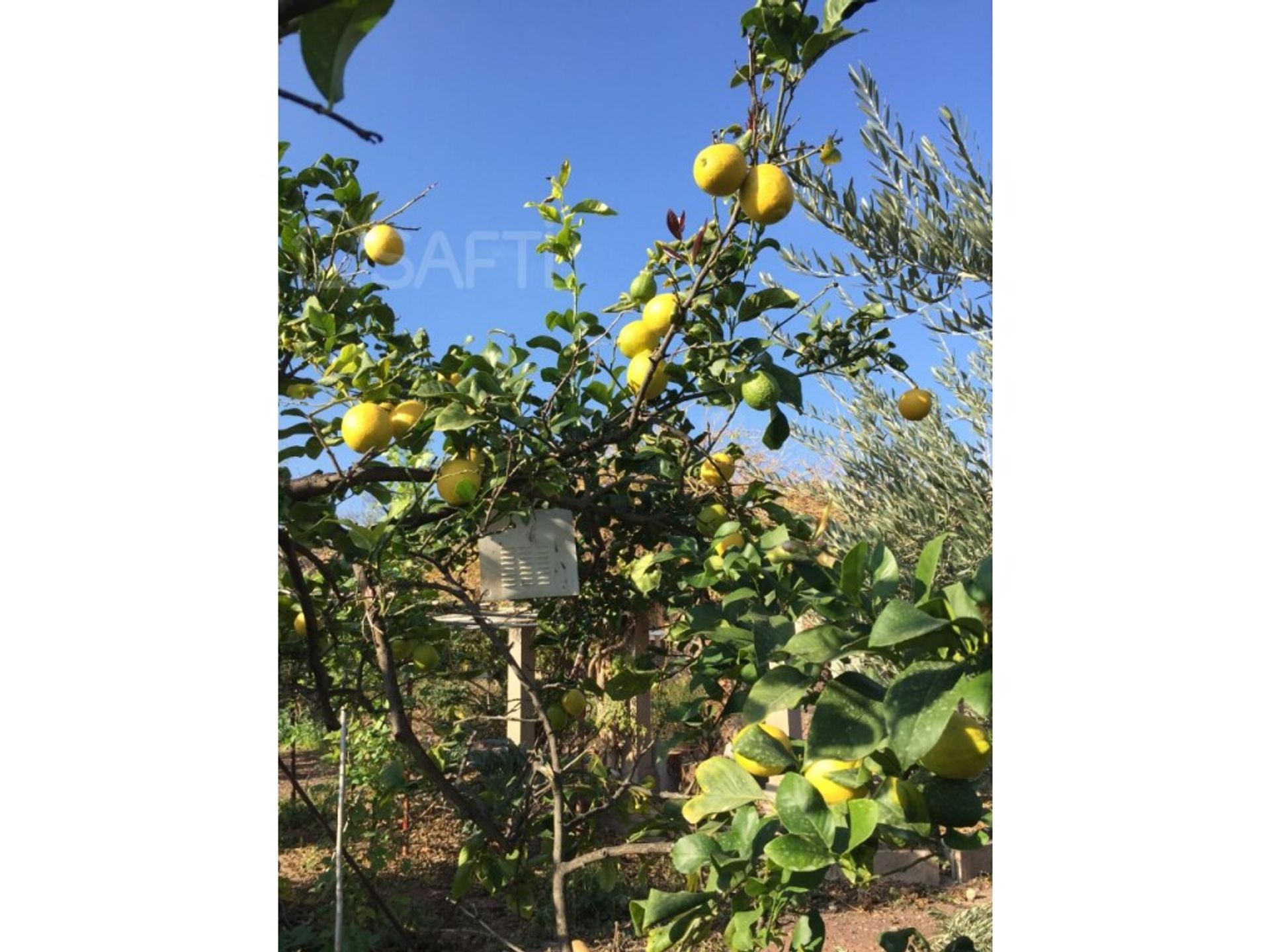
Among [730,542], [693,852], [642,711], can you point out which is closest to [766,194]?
[730,542]

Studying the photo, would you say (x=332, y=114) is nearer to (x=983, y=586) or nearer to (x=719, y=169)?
(x=983, y=586)

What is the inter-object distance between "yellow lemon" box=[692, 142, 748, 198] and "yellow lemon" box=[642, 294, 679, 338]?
0.22 meters

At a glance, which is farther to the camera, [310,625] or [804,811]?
[310,625]

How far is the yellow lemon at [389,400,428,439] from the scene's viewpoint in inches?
47.6

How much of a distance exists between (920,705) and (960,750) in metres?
0.11

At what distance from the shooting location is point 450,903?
2.51m

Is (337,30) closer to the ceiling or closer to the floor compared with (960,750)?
closer to the ceiling

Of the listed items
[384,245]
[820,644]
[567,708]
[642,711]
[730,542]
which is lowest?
[642,711]

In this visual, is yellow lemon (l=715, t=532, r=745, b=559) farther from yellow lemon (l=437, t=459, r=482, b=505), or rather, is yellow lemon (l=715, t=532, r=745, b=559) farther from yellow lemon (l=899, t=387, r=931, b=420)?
yellow lemon (l=899, t=387, r=931, b=420)

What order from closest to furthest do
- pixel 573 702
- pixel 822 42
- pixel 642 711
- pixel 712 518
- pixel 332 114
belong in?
1. pixel 332 114
2. pixel 822 42
3. pixel 712 518
4. pixel 573 702
5. pixel 642 711

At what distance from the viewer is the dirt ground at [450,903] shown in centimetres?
234
